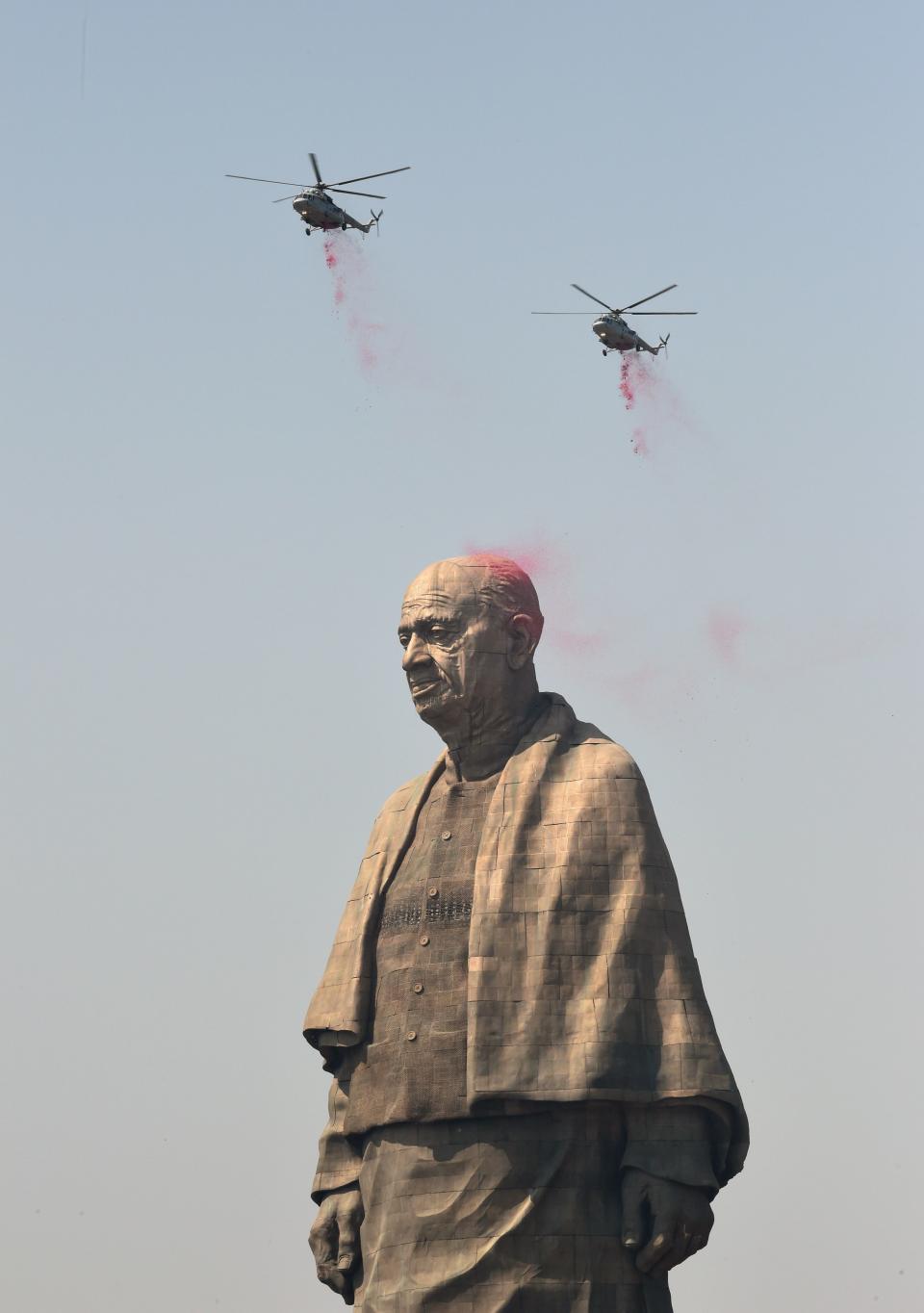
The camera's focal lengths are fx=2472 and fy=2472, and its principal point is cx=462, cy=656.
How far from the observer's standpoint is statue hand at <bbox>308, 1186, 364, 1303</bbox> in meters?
22.7

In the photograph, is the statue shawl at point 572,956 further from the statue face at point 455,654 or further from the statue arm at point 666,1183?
the statue face at point 455,654

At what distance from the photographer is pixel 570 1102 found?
70.4ft

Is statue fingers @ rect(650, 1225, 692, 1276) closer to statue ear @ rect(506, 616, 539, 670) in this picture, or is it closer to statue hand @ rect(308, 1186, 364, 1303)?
statue hand @ rect(308, 1186, 364, 1303)

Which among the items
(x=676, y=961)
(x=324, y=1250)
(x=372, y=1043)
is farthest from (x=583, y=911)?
(x=324, y=1250)

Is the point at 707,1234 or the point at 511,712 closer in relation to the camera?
the point at 707,1234

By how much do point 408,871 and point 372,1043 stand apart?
1.72 meters

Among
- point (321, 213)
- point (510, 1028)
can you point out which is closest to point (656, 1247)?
point (510, 1028)

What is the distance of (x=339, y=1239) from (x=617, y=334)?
3528cm

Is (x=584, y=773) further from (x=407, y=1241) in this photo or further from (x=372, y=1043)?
(x=407, y=1241)

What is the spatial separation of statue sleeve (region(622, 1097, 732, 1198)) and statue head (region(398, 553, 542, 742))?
4.15 metres

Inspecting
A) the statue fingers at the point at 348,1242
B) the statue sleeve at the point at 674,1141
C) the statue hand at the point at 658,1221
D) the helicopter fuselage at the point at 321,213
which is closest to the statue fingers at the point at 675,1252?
the statue hand at the point at 658,1221

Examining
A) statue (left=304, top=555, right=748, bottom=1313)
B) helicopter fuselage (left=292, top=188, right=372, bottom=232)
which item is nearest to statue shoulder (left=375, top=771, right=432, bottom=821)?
statue (left=304, top=555, right=748, bottom=1313)

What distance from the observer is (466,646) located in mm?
23469

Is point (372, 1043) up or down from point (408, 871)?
down
